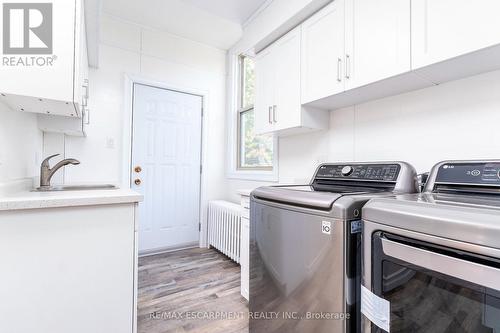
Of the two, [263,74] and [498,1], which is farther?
[263,74]

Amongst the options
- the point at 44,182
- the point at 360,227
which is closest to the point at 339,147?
the point at 360,227

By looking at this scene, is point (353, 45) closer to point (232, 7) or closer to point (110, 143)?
point (232, 7)

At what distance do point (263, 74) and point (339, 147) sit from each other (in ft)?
3.07

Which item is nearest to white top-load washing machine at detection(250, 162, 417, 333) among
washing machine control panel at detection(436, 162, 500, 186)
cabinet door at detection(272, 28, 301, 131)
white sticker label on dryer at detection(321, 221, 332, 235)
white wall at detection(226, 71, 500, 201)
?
white sticker label on dryer at detection(321, 221, 332, 235)

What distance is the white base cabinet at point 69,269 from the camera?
39.4 inches

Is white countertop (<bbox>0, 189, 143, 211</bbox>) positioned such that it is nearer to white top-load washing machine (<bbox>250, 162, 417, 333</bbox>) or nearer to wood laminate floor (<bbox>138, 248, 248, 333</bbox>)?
white top-load washing machine (<bbox>250, 162, 417, 333</bbox>)

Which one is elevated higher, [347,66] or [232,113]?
[232,113]

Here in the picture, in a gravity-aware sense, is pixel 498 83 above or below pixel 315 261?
above

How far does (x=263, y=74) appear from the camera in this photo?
215cm

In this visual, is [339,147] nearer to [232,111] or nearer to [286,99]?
[286,99]

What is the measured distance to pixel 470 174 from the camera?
100 centimetres

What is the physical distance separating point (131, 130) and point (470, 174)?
116 inches

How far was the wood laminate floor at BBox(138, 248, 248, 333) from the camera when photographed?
5.43 feet

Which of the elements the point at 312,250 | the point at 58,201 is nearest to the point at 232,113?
the point at 58,201
